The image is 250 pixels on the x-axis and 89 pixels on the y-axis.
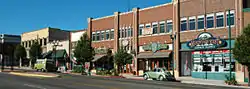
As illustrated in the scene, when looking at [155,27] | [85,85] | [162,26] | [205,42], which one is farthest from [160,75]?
[85,85]

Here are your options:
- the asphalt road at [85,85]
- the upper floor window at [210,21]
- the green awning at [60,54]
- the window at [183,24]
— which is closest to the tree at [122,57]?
the window at [183,24]

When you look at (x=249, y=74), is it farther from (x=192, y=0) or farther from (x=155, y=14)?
(x=155, y=14)

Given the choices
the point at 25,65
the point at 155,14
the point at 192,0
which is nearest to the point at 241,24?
the point at 192,0

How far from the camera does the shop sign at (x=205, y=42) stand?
39.9m

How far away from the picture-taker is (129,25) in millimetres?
53094

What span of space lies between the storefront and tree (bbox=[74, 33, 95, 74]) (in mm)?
16889

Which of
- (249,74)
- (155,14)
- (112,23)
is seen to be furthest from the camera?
(112,23)

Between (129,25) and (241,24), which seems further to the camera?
(129,25)

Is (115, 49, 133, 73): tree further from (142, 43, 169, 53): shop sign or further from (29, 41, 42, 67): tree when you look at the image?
(29, 41, 42, 67): tree

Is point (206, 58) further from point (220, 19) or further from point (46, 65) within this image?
point (46, 65)

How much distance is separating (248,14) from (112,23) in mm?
24684

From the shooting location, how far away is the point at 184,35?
4412 centimetres

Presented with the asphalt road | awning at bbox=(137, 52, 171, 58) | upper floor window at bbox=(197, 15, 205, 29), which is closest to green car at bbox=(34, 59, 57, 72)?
awning at bbox=(137, 52, 171, 58)

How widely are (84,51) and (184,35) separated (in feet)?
58.2
